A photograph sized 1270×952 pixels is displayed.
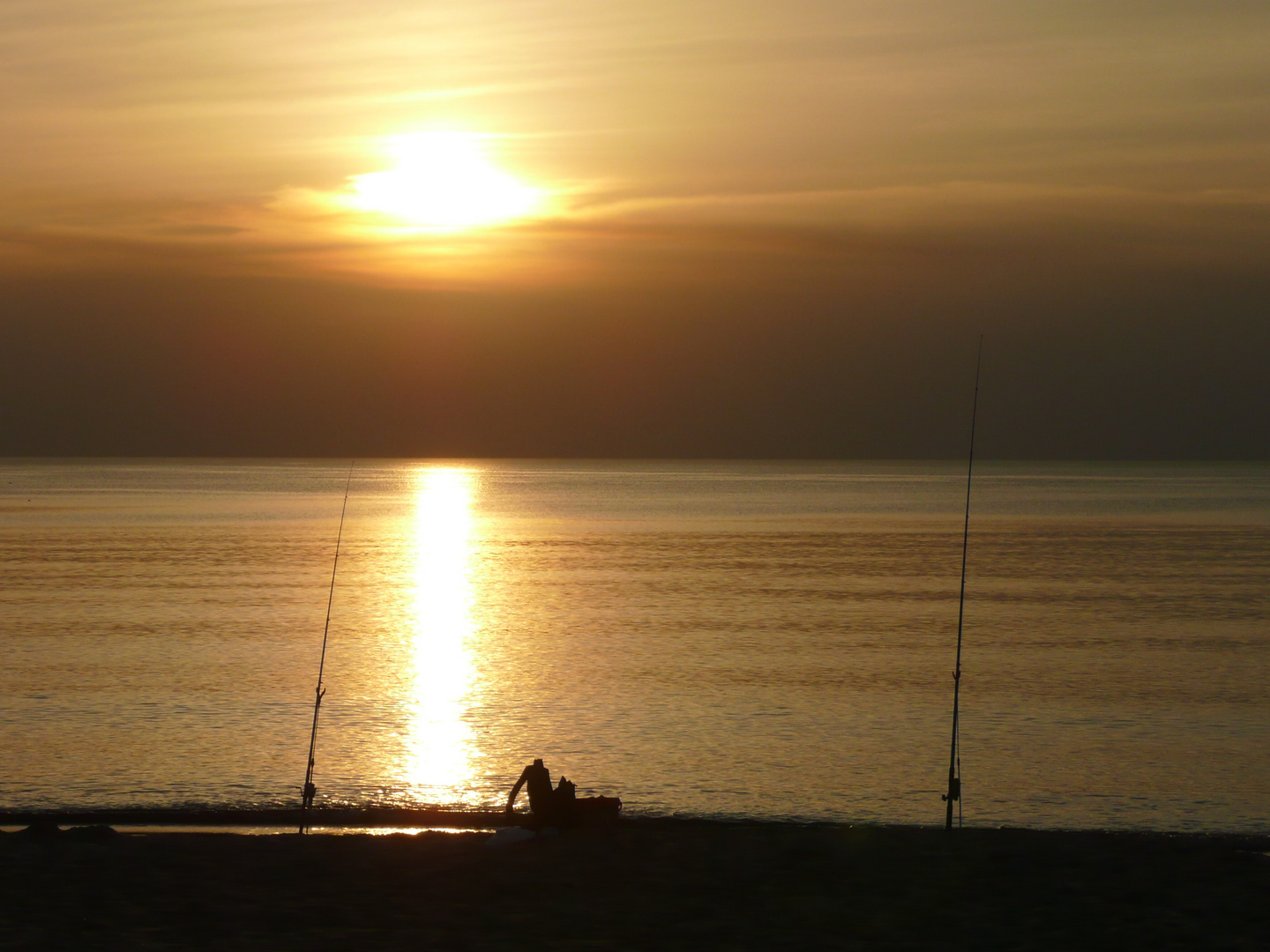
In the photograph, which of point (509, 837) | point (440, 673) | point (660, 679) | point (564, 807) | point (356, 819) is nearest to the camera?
point (509, 837)

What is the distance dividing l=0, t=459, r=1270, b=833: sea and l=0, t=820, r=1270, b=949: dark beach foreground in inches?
183

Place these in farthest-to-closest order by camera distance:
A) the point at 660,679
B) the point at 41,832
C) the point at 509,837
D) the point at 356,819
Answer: the point at 660,679, the point at 356,819, the point at 509,837, the point at 41,832

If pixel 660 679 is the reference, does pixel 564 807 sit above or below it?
below

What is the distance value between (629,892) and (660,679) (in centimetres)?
1542

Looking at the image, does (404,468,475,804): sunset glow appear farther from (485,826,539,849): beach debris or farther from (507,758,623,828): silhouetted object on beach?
(485,826,539,849): beach debris

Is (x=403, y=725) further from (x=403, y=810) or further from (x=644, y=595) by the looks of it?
(x=644, y=595)

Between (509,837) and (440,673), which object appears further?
(440,673)

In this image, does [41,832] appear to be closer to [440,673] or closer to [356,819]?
[356,819]

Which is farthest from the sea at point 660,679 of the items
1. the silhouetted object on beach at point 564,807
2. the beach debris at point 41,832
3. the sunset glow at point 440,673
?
the beach debris at point 41,832

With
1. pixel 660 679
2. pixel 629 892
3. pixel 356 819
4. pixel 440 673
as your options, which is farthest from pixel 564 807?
pixel 440 673

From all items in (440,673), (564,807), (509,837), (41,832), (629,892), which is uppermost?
(440,673)

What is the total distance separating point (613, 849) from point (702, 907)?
1.65 meters

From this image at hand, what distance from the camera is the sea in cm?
1515

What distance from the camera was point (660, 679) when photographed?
23.5 meters
